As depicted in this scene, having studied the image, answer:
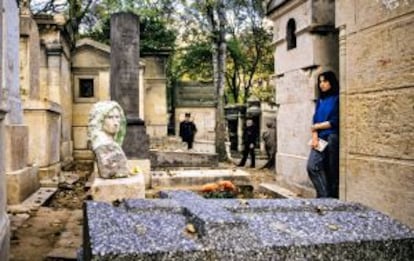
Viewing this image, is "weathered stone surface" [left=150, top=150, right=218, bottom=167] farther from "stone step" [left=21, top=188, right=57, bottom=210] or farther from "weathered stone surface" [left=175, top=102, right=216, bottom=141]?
"weathered stone surface" [left=175, top=102, right=216, bottom=141]

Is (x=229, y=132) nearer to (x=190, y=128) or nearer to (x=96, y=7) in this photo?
(x=190, y=128)

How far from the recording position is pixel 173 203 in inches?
100

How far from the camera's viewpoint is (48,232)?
591 centimetres

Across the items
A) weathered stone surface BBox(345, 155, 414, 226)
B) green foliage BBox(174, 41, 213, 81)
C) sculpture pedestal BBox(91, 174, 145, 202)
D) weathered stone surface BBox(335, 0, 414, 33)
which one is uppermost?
green foliage BBox(174, 41, 213, 81)

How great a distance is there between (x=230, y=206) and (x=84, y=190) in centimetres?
781

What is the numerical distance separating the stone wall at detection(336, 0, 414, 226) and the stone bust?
10.8 ft

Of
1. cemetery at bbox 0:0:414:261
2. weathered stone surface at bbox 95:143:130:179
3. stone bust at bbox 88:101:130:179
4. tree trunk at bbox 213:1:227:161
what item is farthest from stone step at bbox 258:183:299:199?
tree trunk at bbox 213:1:227:161

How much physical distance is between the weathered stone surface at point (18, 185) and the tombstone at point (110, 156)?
1.11 m

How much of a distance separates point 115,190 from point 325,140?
297 centimetres

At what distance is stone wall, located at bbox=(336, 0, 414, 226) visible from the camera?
452cm

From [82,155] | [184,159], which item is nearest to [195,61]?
[82,155]

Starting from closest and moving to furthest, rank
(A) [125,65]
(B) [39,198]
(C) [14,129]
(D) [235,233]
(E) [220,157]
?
(D) [235,233]
(C) [14,129]
(B) [39,198]
(A) [125,65]
(E) [220,157]

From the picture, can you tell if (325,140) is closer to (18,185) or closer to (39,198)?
(18,185)

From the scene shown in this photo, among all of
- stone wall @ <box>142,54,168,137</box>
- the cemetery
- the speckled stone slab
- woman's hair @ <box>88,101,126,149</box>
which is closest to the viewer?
the speckled stone slab
